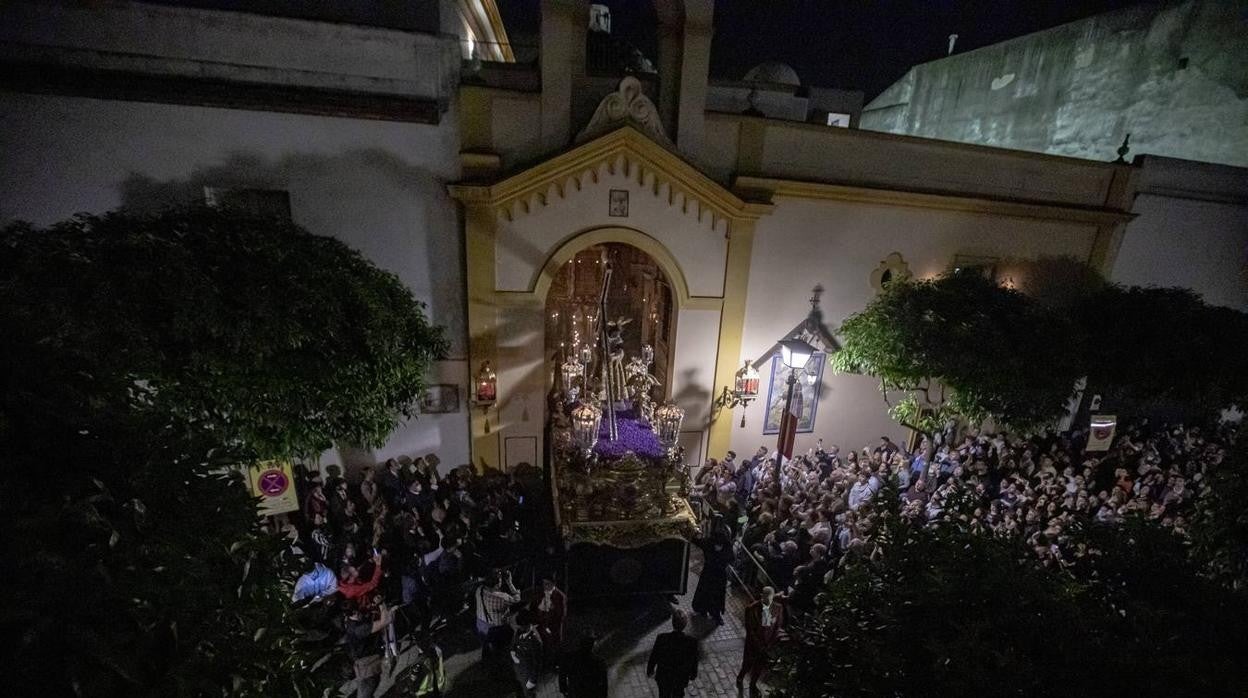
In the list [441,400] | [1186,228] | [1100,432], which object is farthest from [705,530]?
[1186,228]

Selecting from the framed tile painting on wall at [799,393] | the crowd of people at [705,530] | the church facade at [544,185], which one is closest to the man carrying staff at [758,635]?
the crowd of people at [705,530]

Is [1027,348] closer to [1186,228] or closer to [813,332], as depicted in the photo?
[813,332]

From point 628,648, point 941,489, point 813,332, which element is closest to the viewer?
point 628,648

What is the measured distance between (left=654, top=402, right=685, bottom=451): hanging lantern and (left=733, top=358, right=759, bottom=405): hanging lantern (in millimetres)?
2436

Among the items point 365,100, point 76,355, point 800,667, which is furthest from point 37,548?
point 365,100

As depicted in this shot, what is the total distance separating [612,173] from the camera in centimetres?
994

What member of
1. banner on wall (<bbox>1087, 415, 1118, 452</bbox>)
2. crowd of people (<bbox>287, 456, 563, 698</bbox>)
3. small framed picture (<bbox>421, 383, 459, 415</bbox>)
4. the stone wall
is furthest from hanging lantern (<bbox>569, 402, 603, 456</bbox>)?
the stone wall

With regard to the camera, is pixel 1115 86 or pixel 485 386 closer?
pixel 485 386

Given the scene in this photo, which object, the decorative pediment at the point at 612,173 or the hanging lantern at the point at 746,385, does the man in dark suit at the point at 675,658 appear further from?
the decorative pediment at the point at 612,173

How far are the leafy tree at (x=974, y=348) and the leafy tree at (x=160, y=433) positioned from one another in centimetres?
840

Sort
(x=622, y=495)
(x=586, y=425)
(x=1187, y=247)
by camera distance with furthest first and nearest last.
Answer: (x=1187, y=247) < (x=586, y=425) < (x=622, y=495)

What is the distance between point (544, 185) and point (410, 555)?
21.4ft

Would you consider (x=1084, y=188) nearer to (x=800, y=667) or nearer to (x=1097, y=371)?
(x=1097, y=371)

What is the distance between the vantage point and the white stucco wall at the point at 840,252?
1114cm
